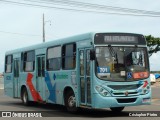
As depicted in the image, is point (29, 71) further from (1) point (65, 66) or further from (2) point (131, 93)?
(2) point (131, 93)

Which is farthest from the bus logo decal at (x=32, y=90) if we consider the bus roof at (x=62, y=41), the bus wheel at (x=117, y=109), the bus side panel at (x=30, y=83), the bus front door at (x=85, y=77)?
the bus front door at (x=85, y=77)

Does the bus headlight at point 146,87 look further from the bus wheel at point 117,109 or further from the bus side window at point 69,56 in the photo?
the bus side window at point 69,56

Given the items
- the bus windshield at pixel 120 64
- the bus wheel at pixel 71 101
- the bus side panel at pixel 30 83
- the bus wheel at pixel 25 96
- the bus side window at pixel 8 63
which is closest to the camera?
the bus windshield at pixel 120 64

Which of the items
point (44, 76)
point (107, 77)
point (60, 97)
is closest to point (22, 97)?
point (44, 76)

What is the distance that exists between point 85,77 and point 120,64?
1348mm

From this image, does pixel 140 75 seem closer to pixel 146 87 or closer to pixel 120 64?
pixel 146 87

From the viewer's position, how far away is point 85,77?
14.9m

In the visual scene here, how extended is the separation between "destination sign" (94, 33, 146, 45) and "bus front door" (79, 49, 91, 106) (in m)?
0.61

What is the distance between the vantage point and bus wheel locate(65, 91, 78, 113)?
15634 mm

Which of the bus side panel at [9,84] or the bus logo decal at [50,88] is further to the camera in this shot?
the bus side panel at [9,84]

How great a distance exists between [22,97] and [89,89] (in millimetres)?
7609

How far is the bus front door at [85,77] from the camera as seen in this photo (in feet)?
48.1

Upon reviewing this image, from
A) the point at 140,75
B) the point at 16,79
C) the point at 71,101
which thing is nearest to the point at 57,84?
the point at 71,101

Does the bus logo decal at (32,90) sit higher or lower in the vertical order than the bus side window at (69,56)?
lower
